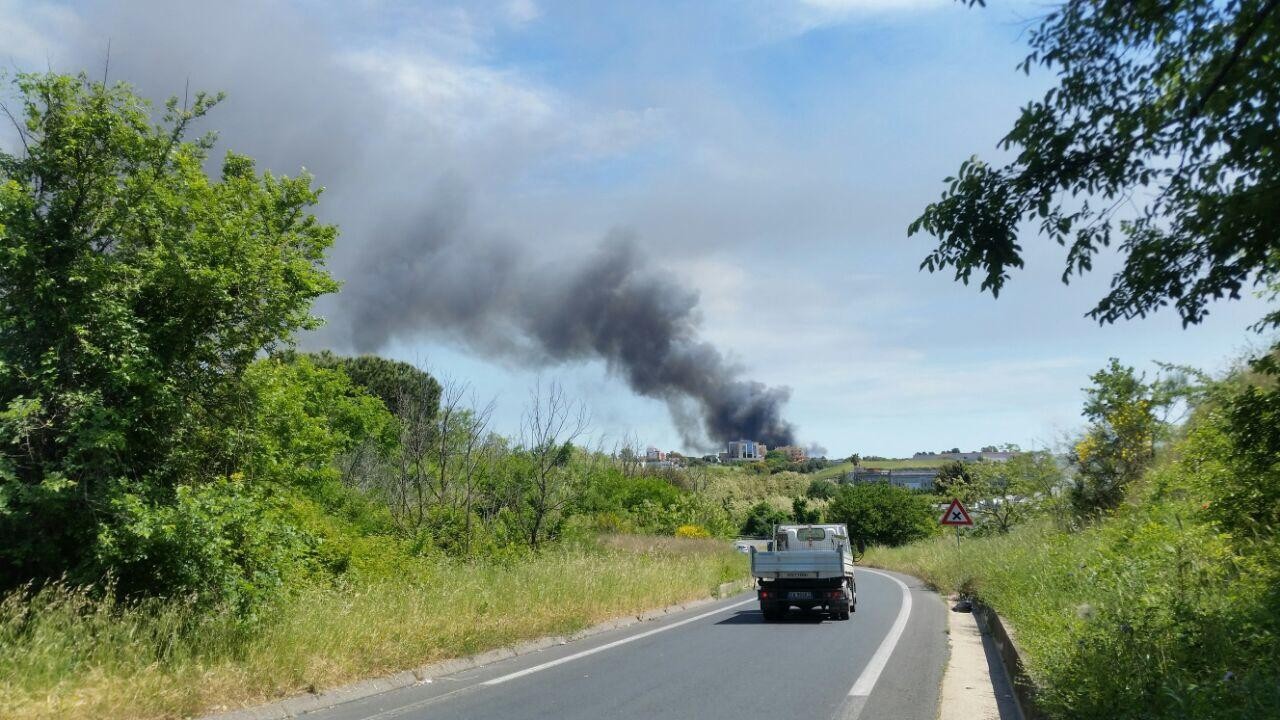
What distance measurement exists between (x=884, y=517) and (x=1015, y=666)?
6220 cm

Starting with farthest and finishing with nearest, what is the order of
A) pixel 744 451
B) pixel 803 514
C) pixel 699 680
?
1. pixel 744 451
2. pixel 803 514
3. pixel 699 680

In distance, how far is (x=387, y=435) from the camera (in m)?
47.1

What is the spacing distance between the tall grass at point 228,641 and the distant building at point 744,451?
14448 centimetres

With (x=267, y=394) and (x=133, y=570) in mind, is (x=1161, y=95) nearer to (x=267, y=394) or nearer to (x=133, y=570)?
(x=267, y=394)

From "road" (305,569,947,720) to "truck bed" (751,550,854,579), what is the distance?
2200 mm

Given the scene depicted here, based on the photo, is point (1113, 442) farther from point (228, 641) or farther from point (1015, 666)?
point (228, 641)

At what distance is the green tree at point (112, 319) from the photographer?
340 inches

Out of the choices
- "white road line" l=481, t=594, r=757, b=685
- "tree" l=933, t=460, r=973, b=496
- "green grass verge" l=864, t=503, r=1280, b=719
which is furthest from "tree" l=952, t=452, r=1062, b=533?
"green grass verge" l=864, t=503, r=1280, b=719

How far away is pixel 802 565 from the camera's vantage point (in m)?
19.2

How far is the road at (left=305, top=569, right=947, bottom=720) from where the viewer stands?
8.42 m

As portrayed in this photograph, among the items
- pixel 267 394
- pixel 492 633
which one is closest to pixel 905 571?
pixel 492 633

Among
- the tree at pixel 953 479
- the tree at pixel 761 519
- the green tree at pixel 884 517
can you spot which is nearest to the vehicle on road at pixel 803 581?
the tree at pixel 953 479

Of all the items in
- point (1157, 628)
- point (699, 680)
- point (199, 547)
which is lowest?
point (699, 680)

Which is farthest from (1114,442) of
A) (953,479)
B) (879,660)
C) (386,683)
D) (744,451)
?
(744,451)
